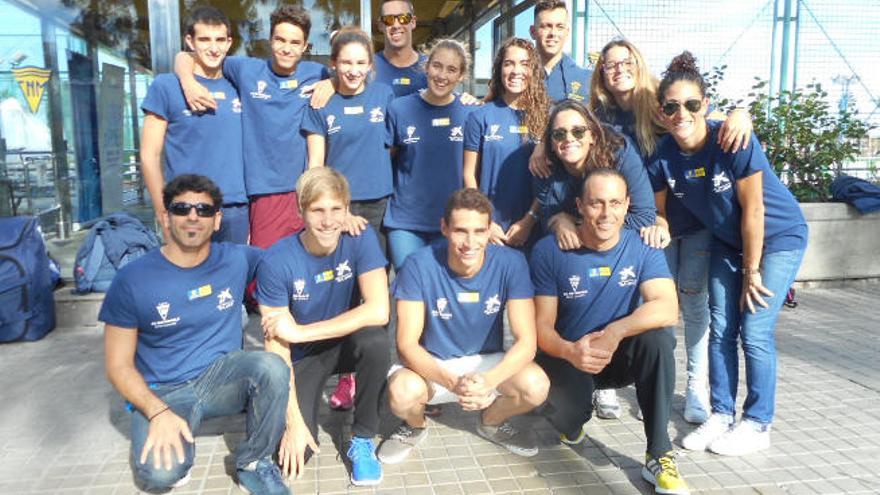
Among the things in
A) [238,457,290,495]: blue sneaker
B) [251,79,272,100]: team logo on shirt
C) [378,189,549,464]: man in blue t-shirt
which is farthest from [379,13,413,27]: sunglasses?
Answer: [238,457,290,495]: blue sneaker

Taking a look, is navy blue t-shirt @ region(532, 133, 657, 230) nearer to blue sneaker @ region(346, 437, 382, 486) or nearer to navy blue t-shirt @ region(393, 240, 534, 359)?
navy blue t-shirt @ region(393, 240, 534, 359)

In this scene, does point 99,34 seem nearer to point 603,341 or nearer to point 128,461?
point 128,461

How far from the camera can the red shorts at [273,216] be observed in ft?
13.1

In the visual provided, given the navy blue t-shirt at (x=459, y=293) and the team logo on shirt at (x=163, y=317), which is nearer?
the team logo on shirt at (x=163, y=317)

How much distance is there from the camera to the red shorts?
4.00 meters

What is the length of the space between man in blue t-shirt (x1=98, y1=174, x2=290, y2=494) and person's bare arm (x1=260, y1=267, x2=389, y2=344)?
14cm

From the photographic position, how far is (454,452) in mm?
3314

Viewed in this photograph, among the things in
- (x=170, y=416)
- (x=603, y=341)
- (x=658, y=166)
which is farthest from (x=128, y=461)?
(x=658, y=166)

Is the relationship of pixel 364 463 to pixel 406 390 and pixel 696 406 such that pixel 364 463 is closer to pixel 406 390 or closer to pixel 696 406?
pixel 406 390

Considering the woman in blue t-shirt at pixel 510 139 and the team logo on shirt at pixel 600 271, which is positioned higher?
the woman in blue t-shirt at pixel 510 139

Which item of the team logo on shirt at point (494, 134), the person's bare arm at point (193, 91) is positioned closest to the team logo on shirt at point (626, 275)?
the team logo on shirt at point (494, 134)

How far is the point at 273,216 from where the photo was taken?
402cm

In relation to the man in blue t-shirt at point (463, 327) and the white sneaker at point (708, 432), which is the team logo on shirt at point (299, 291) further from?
the white sneaker at point (708, 432)

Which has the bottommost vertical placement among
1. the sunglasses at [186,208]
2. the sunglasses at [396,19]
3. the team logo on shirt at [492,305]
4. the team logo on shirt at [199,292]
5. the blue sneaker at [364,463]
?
the blue sneaker at [364,463]
